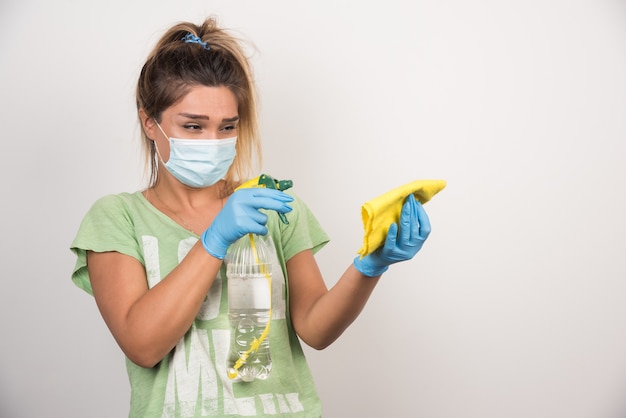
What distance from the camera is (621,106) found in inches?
93.2

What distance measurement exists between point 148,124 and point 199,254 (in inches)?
16.8

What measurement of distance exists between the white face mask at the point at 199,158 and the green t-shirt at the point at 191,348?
11cm

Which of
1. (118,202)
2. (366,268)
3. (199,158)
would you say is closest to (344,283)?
(366,268)

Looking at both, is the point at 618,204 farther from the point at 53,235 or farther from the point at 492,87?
the point at 53,235

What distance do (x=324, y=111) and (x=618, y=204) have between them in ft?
3.30

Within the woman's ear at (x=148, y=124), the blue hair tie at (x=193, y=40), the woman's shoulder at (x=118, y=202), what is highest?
the blue hair tie at (x=193, y=40)

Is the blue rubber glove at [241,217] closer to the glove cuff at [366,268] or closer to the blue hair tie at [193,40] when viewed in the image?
the glove cuff at [366,268]

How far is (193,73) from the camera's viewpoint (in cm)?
163

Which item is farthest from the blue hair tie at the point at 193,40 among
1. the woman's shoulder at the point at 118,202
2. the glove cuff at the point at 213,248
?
the glove cuff at the point at 213,248

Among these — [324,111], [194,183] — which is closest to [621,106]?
[324,111]

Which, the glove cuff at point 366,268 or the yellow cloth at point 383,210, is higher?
the yellow cloth at point 383,210

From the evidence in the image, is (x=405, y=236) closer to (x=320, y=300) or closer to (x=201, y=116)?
(x=320, y=300)

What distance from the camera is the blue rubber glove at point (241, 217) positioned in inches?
57.1

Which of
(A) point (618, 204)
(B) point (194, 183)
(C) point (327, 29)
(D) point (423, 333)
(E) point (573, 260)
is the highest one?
(C) point (327, 29)
